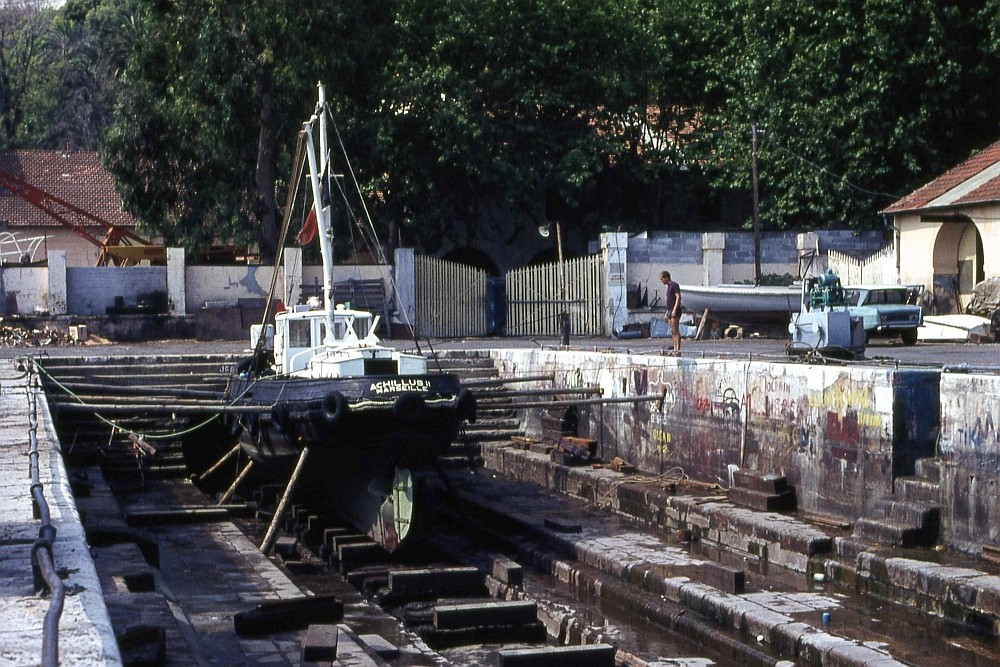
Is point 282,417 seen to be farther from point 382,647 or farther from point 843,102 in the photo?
point 843,102

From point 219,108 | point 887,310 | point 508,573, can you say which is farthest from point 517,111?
point 508,573

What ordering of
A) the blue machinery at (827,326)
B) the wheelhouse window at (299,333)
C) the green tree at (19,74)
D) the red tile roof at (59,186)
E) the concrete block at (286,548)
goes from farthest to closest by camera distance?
the green tree at (19,74) < the red tile roof at (59,186) < the wheelhouse window at (299,333) < the blue machinery at (827,326) < the concrete block at (286,548)

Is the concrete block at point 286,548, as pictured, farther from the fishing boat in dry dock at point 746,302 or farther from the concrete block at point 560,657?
the fishing boat in dry dock at point 746,302

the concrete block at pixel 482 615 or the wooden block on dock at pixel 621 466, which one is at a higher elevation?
the wooden block on dock at pixel 621 466

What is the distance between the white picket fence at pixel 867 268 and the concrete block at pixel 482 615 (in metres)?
21.7

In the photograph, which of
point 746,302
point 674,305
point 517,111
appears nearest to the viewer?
point 674,305

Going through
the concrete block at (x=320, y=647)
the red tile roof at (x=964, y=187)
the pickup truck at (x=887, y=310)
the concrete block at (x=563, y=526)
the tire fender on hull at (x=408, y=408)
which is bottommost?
the concrete block at (x=563, y=526)

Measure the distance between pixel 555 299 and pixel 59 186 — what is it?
22.5 metres

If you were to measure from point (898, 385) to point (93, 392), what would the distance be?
12251 mm

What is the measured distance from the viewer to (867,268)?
30.6m

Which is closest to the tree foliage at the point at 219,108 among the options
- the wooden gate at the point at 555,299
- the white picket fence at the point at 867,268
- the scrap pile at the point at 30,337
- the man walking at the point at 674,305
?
the scrap pile at the point at 30,337

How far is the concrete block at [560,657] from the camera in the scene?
339 inches

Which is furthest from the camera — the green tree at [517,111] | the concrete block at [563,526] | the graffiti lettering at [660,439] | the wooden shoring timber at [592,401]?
the green tree at [517,111]

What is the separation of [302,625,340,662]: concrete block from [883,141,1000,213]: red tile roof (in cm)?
2165
